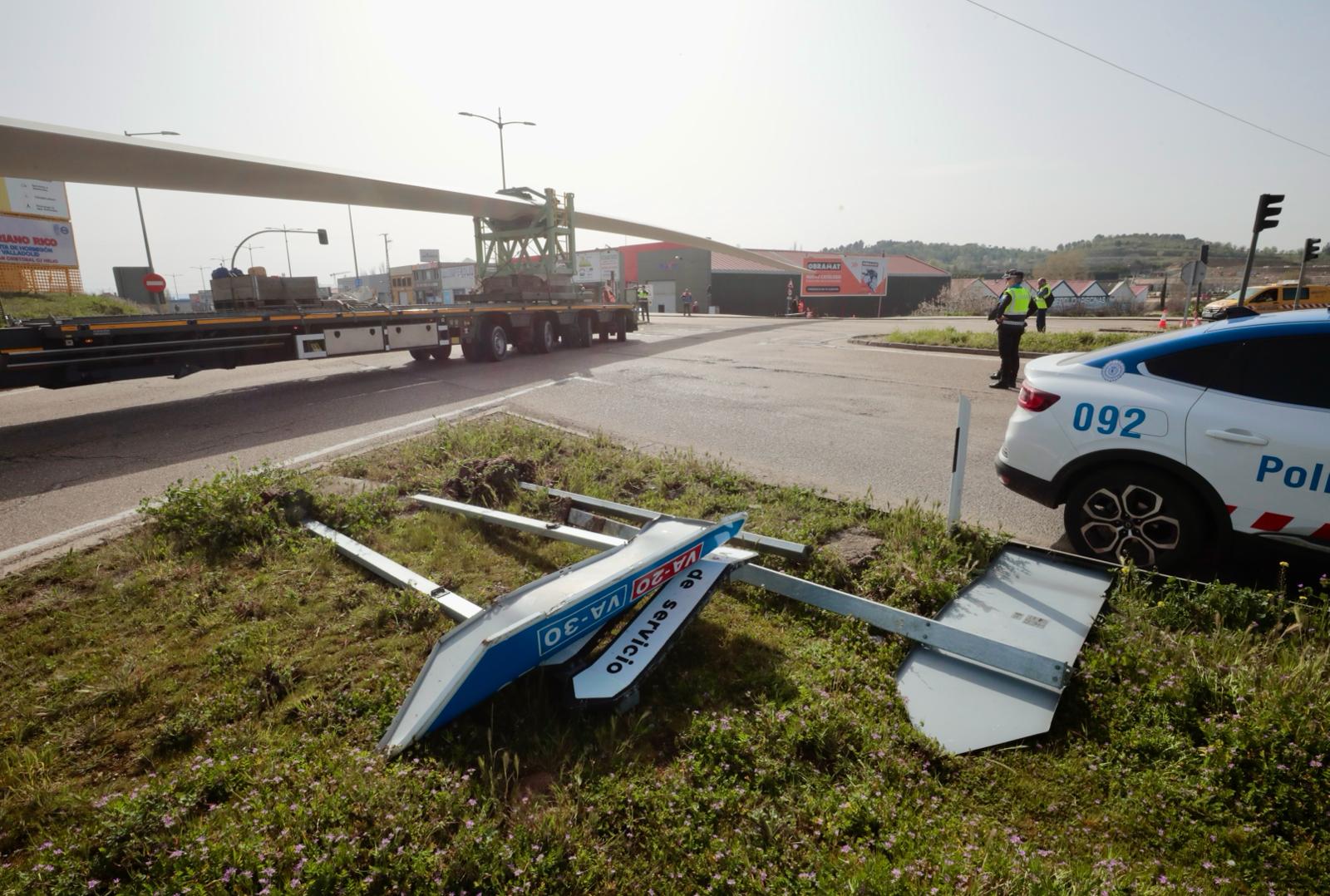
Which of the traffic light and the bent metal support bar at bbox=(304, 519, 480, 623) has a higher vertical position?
the traffic light

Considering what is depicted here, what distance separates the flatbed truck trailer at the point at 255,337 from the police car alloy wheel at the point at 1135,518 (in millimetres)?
10936

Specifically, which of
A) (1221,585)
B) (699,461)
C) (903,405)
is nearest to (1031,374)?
(1221,585)

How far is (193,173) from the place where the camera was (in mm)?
13305

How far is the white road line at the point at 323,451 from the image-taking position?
4.77 meters

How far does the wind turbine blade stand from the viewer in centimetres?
1093

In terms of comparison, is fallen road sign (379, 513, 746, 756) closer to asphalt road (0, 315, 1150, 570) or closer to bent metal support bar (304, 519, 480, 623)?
bent metal support bar (304, 519, 480, 623)

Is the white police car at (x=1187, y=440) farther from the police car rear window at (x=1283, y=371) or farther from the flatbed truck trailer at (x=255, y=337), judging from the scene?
the flatbed truck trailer at (x=255, y=337)

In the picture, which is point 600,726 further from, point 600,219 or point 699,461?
point 600,219

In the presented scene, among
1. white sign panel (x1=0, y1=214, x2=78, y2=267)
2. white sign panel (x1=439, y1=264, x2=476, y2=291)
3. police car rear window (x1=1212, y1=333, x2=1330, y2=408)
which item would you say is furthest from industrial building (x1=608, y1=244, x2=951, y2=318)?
police car rear window (x1=1212, y1=333, x2=1330, y2=408)

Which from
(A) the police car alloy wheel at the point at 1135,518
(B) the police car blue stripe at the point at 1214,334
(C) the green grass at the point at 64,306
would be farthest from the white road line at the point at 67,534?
(C) the green grass at the point at 64,306

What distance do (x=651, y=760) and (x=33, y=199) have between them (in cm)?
4247

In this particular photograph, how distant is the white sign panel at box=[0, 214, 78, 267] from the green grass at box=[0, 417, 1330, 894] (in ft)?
123

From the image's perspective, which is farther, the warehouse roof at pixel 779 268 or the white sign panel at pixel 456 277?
the white sign panel at pixel 456 277

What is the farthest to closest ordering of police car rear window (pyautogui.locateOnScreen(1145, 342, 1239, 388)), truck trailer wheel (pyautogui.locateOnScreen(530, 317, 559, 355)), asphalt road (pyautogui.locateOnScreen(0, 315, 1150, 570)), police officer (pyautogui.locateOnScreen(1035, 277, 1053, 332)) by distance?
truck trailer wheel (pyautogui.locateOnScreen(530, 317, 559, 355))
police officer (pyautogui.locateOnScreen(1035, 277, 1053, 332))
asphalt road (pyautogui.locateOnScreen(0, 315, 1150, 570))
police car rear window (pyautogui.locateOnScreen(1145, 342, 1239, 388))
